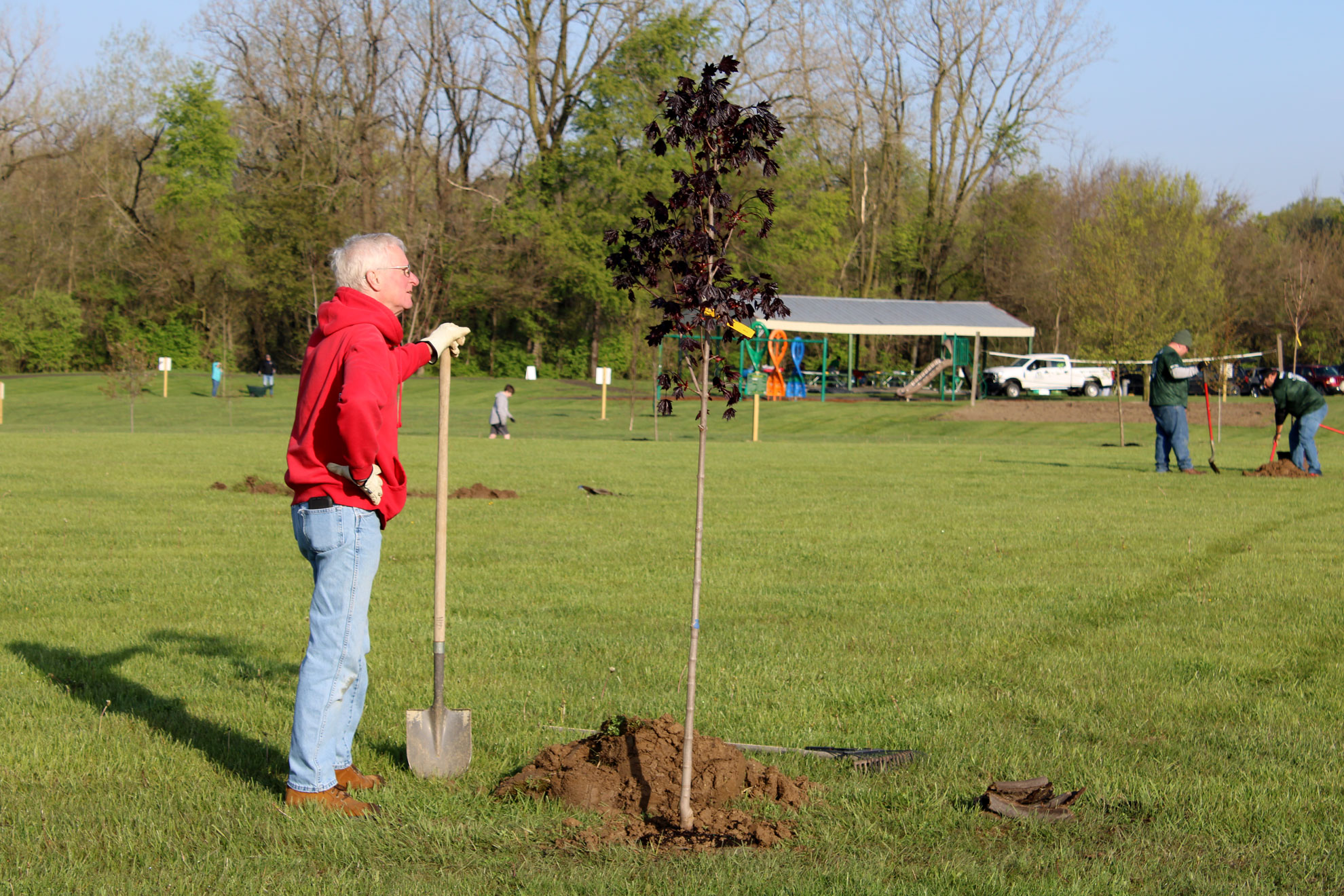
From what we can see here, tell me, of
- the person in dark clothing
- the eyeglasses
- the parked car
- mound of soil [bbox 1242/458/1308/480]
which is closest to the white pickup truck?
the parked car

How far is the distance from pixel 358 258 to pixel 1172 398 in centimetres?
1789

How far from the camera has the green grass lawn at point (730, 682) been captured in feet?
13.6

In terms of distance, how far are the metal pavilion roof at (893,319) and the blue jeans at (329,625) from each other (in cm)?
4765

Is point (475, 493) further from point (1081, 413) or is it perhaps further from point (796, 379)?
point (796, 379)

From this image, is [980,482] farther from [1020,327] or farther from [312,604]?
[1020,327]

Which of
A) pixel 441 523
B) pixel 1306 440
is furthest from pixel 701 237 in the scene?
pixel 1306 440

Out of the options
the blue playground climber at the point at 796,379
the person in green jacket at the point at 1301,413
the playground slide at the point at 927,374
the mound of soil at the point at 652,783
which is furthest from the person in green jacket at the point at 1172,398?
the playground slide at the point at 927,374

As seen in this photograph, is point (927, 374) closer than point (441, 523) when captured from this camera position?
No

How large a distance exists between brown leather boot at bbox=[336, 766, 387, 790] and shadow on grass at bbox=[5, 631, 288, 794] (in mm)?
301

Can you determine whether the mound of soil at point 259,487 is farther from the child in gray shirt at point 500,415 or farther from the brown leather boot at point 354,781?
the child in gray shirt at point 500,415

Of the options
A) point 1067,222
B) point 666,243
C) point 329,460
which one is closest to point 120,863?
point 329,460

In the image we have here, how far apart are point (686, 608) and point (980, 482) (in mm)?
11447

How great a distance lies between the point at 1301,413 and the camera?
63.9 feet

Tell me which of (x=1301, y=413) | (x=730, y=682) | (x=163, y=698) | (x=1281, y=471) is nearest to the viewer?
(x=163, y=698)
